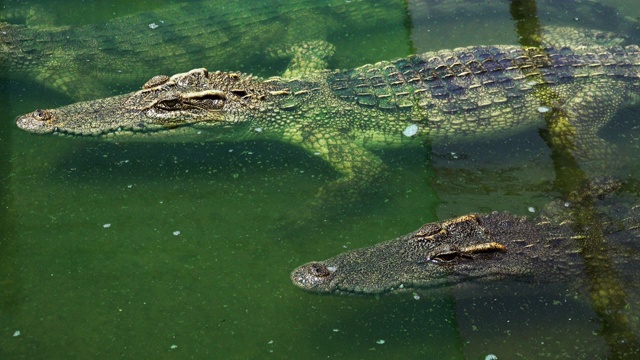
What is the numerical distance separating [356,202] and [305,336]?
134 cm

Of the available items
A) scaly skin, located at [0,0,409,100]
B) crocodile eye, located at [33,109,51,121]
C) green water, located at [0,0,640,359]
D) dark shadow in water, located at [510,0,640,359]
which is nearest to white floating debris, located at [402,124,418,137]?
green water, located at [0,0,640,359]

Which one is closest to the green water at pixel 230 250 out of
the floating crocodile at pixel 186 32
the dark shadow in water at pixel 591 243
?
the dark shadow in water at pixel 591 243

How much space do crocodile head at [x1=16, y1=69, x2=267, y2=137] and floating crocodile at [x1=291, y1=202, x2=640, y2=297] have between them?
1.87 metres

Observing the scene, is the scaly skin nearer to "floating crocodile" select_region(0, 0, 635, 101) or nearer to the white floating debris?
"floating crocodile" select_region(0, 0, 635, 101)

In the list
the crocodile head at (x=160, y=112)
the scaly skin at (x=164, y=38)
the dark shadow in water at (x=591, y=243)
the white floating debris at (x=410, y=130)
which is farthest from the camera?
the scaly skin at (x=164, y=38)

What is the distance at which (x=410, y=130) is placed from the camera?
6.04 metres

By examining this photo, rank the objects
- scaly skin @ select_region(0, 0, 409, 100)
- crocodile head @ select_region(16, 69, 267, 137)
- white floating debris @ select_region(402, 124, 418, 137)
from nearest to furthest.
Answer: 1. crocodile head @ select_region(16, 69, 267, 137)
2. white floating debris @ select_region(402, 124, 418, 137)
3. scaly skin @ select_region(0, 0, 409, 100)

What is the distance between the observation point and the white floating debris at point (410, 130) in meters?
6.02

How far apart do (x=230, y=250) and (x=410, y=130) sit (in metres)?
1.83

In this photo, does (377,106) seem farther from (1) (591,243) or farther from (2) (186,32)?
(2) (186,32)

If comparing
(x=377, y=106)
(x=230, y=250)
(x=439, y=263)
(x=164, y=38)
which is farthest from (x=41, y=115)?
(x=439, y=263)

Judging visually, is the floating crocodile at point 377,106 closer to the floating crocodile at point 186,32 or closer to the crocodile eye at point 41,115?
the crocodile eye at point 41,115

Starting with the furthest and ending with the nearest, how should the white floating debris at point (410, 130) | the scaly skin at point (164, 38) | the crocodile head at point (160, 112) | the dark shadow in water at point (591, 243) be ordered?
1. the scaly skin at point (164, 38)
2. the white floating debris at point (410, 130)
3. the crocodile head at point (160, 112)
4. the dark shadow in water at point (591, 243)

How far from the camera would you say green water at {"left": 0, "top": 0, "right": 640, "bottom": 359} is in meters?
4.55
